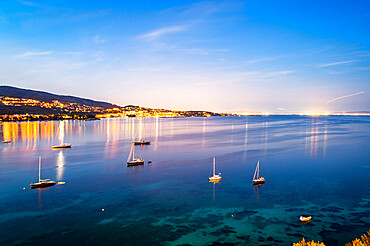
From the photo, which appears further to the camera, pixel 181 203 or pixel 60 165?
pixel 60 165

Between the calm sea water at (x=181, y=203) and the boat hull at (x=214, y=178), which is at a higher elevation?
the boat hull at (x=214, y=178)

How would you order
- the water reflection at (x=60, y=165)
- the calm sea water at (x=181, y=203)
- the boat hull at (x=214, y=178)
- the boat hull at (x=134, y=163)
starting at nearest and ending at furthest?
the calm sea water at (x=181, y=203) < the boat hull at (x=214, y=178) < the water reflection at (x=60, y=165) < the boat hull at (x=134, y=163)

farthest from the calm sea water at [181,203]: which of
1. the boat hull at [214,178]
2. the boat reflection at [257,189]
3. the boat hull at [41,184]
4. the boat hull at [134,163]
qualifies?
the boat hull at [134,163]

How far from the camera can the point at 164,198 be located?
30.8 meters

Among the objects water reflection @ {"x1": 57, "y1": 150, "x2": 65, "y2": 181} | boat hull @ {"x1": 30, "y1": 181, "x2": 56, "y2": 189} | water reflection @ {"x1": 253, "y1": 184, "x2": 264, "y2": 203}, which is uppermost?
boat hull @ {"x1": 30, "y1": 181, "x2": 56, "y2": 189}

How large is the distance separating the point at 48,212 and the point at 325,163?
4937 centimetres

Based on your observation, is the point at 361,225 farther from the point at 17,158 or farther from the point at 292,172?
the point at 17,158

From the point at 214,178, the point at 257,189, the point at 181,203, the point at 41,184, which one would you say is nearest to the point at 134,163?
the point at 41,184

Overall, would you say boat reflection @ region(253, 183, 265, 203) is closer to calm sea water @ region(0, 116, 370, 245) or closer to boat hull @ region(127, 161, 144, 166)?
calm sea water @ region(0, 116, 370, 245)

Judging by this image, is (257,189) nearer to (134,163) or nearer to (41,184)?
(134,163)

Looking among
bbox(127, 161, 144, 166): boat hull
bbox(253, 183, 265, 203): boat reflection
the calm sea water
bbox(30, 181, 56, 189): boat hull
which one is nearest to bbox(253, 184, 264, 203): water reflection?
bbox(253, 183, 265, 203): boat reflection

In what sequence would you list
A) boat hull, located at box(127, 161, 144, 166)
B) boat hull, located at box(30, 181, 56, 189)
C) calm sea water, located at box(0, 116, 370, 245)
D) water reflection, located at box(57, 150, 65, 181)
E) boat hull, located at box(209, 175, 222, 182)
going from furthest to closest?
1. boat hull, located at box(127, 161, 144, 166)
2. water reflection, located at box(57, 150, 65, 181)
3. boat hull, located at box(209, 175, 222, 182)
4. boat hull, located at box(30, 181, 56, 189)
5. calm sea water, located at box(0, 116, 370, 245)

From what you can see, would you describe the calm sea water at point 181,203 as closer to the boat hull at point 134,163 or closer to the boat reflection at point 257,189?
the boat reflection at point 257,189

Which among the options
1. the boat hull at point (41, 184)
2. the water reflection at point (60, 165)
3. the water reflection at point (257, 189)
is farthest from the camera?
the water reflection at point (60, 165)
